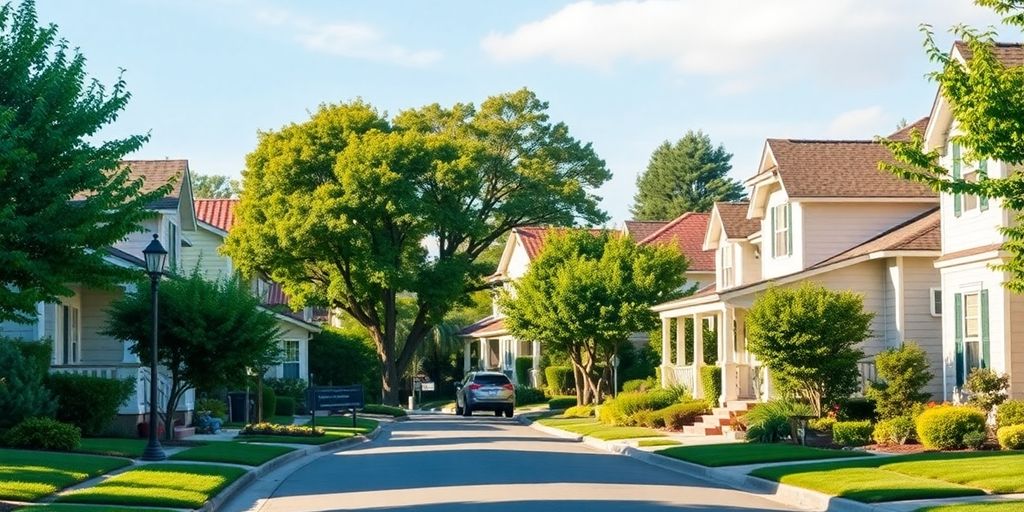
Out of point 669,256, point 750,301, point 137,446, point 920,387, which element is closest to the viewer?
point 137,446

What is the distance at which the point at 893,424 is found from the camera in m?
29.0

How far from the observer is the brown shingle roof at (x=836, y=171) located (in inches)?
1519

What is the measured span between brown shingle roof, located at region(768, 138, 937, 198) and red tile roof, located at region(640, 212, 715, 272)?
69.7 feet

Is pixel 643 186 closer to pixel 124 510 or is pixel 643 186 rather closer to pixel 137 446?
pixel 137 446

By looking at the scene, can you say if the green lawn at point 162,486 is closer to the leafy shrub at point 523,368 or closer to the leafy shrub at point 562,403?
the leafy shrub at point 562,403

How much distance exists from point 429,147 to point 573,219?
890cm

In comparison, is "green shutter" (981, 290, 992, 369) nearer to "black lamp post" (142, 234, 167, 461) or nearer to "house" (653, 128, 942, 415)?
"house" (653, 128, 942, 415)

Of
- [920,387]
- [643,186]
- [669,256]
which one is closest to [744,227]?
[669,256]

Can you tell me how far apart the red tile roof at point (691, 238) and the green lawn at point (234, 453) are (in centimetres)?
3391

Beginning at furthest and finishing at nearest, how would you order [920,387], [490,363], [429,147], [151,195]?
[490,363] < [429,147] < [920,387] < [151,195]

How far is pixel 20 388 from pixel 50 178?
1253 cm

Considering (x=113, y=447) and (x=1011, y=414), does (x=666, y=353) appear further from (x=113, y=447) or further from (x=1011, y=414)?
(x=113, y=447)

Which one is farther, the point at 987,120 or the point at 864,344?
the point at 864,344

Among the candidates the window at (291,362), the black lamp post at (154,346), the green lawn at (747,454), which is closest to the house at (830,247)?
the green lawn at (747,454)
